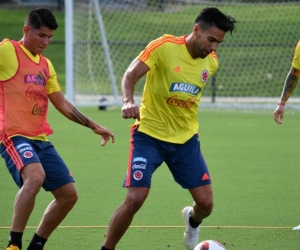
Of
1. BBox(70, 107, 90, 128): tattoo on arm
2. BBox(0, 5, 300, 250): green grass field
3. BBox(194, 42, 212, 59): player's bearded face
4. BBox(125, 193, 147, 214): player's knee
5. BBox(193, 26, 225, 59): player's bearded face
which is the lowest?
BBox(0, 5, 300, 250): green grass field

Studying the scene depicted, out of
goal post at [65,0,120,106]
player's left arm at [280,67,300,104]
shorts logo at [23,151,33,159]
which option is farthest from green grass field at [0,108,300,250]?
goal post at [65,0,120,106]

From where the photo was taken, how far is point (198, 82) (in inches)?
266

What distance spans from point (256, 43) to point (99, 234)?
15167mm

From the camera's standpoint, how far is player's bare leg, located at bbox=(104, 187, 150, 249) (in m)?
6.28

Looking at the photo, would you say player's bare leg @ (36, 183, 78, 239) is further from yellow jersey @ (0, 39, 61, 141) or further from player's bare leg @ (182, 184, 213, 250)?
player's bare leg @ (182, 184, 213, 250)

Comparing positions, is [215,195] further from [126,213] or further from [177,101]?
[126,213]

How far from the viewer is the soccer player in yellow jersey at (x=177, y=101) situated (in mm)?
6582

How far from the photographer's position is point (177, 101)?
6691mm

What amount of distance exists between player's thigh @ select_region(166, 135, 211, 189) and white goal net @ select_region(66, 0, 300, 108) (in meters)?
12.7

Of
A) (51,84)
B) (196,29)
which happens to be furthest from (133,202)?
(196,29)

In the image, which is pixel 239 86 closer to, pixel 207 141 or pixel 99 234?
pixel 207 141

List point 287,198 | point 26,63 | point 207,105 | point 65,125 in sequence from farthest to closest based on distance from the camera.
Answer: point 207,105 < point 65,125 < point 287,198 < point 26,63

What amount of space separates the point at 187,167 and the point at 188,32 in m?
15.9

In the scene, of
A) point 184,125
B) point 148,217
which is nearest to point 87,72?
point 148,217
